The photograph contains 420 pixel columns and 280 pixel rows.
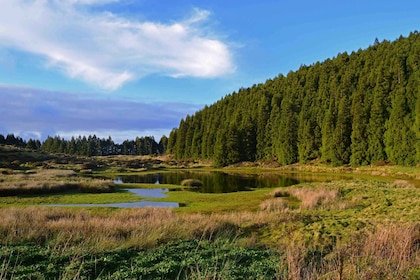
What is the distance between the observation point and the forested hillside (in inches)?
2655

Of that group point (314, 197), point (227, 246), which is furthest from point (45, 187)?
point (227, 246)

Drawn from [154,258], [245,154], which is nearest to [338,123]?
[245,154]

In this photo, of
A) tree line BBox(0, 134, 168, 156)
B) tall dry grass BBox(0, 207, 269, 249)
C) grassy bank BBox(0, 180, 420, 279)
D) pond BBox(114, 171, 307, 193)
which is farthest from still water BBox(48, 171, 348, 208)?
tree line BBox(0, 134, 168, 156)

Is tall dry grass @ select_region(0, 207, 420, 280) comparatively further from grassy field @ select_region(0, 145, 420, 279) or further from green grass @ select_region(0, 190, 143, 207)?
green grass @ select_region(0, 190, 143, 207)

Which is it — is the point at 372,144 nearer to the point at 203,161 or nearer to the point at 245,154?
the point at 245,154

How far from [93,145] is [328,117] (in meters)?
132

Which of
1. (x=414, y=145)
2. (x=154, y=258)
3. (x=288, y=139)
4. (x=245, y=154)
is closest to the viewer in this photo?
(x=154, y=258)

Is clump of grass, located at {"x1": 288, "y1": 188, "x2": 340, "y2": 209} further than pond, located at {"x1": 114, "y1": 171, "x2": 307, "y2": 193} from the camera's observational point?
No

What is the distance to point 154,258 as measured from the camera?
10.2m

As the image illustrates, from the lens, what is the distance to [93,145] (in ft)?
596

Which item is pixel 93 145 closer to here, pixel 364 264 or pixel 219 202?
pixel 219 202

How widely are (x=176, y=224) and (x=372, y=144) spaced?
62530mm

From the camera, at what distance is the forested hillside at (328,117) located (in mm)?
67438

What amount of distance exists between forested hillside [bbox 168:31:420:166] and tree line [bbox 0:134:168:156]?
35167mm
